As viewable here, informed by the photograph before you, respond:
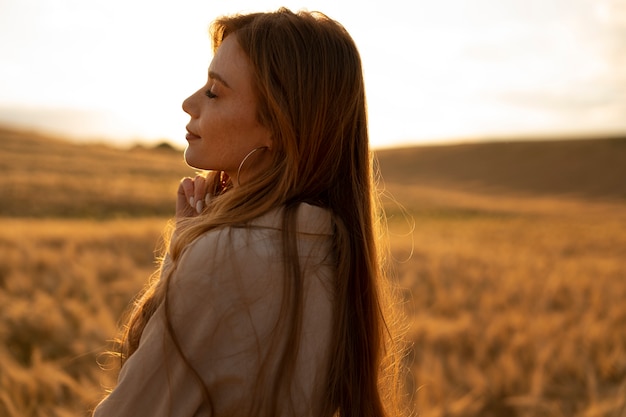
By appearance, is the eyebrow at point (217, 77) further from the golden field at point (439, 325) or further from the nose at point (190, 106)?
the golden field at point (439, 325)

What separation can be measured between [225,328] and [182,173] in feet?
96.3

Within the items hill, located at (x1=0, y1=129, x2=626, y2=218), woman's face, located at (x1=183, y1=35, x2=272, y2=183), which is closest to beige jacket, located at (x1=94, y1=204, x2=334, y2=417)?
woman's face, located at (x1=183, y1=35, x2=272, y2=183)

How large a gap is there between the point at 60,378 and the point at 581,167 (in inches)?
2150

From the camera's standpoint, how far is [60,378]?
3.00 metres

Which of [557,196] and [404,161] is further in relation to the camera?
[404,161]

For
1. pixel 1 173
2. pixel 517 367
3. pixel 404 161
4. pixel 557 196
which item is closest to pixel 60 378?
pixel 517 367

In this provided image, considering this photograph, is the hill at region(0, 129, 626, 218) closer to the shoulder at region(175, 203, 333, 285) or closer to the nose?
the nose

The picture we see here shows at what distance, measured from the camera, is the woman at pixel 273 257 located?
1.20 meters

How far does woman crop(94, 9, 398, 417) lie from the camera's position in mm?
1198

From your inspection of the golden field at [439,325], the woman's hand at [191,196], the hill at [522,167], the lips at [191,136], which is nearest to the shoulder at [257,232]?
the lips at [191,136]

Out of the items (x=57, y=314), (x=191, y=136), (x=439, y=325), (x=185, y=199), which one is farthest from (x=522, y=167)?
(x=191, y=136)

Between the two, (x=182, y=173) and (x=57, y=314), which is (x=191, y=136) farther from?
(x=182, y=173)

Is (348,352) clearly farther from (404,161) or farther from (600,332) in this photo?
(404,161)

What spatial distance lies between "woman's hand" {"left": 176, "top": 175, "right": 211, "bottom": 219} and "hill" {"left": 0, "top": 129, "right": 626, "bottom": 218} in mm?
15730
